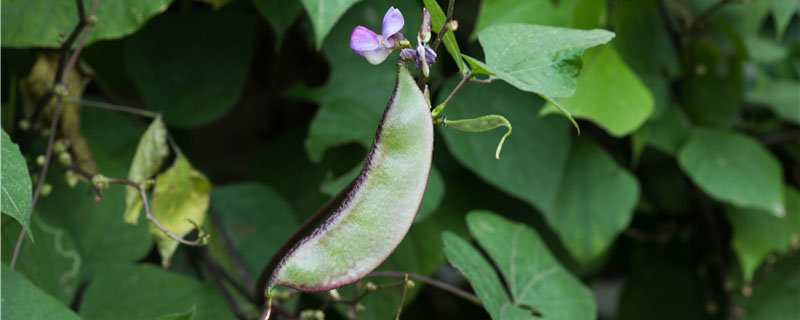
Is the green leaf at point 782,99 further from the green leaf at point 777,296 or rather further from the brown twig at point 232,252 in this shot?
the brown twig at point 232,252

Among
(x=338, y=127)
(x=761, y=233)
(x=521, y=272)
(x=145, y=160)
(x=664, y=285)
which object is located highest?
(x=145, y=160)

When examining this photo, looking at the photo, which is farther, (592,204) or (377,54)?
(592,204)

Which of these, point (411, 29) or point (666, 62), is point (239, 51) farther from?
point (666, 62)

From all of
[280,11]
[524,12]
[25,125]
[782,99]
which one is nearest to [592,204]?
[524,12]

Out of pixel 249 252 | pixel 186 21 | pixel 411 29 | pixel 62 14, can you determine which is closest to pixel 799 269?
pixel 411 29

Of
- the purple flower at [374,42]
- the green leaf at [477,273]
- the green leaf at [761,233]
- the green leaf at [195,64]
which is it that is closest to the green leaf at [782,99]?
the green leaf at [761,233]

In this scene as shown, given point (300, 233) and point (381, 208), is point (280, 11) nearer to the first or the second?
point (300, 233)

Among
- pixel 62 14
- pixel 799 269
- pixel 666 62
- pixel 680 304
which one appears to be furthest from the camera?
pixel 680 304
